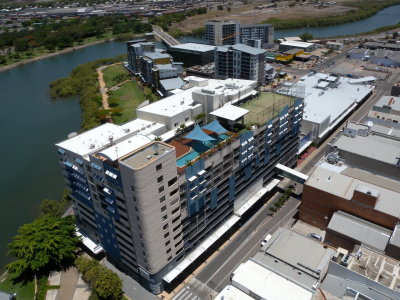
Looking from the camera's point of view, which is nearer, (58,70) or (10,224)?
(10,224)

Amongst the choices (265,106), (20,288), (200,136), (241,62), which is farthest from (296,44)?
(20,288)

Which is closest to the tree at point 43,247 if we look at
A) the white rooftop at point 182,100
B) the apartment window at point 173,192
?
the apartment window at point 173,192

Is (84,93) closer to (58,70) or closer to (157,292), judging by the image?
(58,70)

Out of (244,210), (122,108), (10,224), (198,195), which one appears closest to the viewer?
(198,195)

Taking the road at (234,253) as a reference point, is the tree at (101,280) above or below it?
above

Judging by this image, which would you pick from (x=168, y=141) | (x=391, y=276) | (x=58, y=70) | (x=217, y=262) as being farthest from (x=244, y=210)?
(x=58, y=70)

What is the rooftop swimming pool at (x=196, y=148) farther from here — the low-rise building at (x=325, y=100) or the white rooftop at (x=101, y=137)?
the low-rise building at (x=325, y=100)

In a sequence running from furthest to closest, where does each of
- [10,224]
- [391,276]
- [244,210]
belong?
1. [10,224]
2. [244,210]
3. [391,276]

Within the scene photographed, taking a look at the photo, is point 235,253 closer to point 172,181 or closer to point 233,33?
point 172,181
